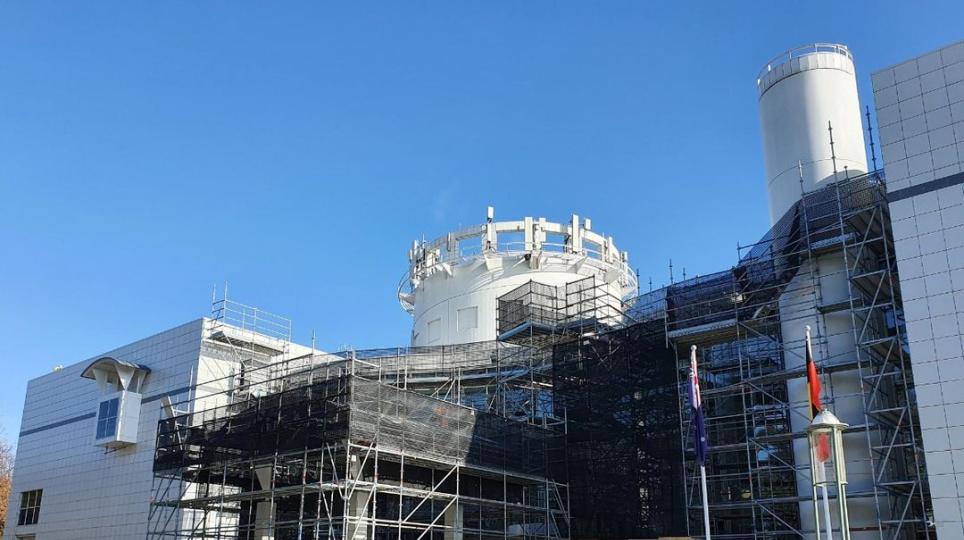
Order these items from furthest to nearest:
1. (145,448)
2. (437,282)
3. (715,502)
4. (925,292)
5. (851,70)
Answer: (437,282), (145,448), (851,70), (715,502), (925,292)

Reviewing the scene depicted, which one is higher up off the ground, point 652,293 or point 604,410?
point 652,293

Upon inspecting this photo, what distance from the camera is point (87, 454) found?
42.6 metres

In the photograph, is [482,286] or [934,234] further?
[482,286]

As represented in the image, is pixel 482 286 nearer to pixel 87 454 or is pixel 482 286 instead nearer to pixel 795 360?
pixel 795 360

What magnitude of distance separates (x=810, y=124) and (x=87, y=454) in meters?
35.3

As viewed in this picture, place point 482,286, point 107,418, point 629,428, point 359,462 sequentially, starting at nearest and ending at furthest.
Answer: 1. point 359,462
2. point 629,428
3. point 107,418
4. point 482,286

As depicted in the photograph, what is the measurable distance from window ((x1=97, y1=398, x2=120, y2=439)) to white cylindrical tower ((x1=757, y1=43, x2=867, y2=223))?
29335mm

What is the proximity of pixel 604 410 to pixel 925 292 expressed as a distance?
41.6ft

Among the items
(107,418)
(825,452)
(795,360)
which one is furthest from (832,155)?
(107,418)

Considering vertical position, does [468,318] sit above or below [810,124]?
below

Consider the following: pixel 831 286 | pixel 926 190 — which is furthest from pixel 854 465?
pixel 926 190

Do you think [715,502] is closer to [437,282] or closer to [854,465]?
[854,465]

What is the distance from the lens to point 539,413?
129ft

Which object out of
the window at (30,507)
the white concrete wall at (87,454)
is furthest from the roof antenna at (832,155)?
the window at (30,507)
